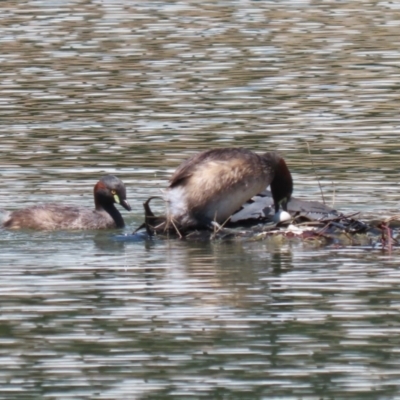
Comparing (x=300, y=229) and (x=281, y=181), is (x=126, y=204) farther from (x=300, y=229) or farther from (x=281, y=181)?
(x=300, y=229)

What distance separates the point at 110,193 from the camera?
46.6 ft

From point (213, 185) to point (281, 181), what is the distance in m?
0.83

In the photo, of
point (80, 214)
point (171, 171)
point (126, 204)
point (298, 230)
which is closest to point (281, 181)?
point (298, 230)

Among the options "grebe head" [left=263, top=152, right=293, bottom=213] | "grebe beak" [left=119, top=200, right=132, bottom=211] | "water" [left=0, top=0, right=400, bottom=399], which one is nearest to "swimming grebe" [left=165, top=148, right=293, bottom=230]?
"grebe head" [left=263, top=152, right=293, bottom=213]

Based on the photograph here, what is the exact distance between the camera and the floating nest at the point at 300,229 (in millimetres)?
12711

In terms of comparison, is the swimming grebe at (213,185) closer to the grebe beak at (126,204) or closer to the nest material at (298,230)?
the nest material at (298,230)

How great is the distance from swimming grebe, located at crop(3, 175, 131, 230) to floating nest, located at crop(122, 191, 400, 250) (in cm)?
42

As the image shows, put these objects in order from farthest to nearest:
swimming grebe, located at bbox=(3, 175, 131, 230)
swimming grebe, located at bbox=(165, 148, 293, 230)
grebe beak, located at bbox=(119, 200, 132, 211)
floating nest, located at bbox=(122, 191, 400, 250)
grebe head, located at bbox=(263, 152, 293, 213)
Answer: grebe beak, located at bbox=(119, 200, 132, 211) < swimming grebe, located at bbox=(3, 175, 131, 230) < grebe head, located at bbox=(263, 152, 293, 213) < swimming grebe, located at bbox=(165, 148, 293, 230) < floating nest, located at bbox=(122, 191, 400, 250)

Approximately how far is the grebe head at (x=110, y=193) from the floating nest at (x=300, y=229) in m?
0.37

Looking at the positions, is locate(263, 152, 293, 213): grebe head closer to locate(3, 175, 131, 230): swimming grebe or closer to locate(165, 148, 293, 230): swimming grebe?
locate(165, 148, 293, 230): swimming grebe

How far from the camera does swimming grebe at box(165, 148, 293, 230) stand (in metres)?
13.2

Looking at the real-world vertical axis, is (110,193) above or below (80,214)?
above

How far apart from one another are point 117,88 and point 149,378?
1460cm

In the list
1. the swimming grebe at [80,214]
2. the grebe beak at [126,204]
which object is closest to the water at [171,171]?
the swimming grebe at [80,214]
